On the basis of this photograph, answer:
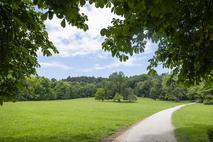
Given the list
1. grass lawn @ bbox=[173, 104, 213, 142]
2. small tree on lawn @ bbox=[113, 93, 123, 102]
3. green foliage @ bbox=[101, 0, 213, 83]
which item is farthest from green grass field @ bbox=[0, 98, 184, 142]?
small tree on lawn @ bbox=[113, 93, 123, 102]

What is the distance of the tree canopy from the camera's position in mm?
3656

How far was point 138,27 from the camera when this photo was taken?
541cm

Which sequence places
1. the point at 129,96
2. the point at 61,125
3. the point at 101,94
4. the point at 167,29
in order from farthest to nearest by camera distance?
the point at 101,94, the point at 129,96, the point at 61,125, the point at 167,29

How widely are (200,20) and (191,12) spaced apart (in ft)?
0.93

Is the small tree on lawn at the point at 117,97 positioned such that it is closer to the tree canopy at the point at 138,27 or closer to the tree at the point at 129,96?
the tree at the point at 129,96

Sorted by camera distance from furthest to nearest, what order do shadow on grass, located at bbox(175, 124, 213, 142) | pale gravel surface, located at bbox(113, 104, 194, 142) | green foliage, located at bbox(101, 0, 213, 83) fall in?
shadow on grass, located at bbox(175, 124, 213, 142)
pale gravel surface, located at bbox(113, 104, 194, 142)
green foliage, located at bbox(101, 0, 213, 83)

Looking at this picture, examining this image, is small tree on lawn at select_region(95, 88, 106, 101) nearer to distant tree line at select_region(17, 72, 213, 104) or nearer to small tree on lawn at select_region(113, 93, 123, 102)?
distant tree line at select_region(17, 72, 213, 104)

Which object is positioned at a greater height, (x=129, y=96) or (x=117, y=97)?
(x=129, y=96)

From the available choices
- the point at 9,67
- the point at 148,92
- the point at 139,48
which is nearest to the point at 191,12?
the point at 139,48

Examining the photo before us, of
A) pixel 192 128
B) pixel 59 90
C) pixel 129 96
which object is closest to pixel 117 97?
pixel 129 96

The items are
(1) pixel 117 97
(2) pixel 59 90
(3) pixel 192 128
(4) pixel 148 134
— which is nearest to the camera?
(4) pixel 148 134

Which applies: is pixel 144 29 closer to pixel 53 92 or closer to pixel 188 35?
pixel 188 35

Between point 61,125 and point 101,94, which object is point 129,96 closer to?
point 101,94

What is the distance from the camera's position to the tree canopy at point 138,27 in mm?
3656
